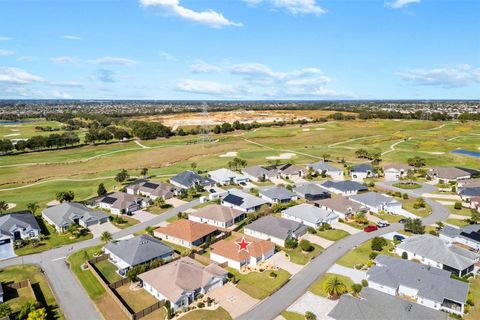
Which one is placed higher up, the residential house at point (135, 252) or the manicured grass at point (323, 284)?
the residential house at point (135, 252)

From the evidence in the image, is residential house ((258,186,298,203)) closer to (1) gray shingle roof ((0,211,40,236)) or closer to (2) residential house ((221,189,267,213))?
(2) residential house ((221,189,267,213))

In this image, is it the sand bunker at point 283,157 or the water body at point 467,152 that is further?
the water body at point 467,152

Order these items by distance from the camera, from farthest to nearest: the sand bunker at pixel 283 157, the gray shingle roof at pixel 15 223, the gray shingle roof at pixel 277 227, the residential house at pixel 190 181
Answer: the sand bunker at pixel 283 157, the residential house at pixel 190 181, the gray shingle roof at pixel 15 223, the gray shingle roof at pixel 277 227

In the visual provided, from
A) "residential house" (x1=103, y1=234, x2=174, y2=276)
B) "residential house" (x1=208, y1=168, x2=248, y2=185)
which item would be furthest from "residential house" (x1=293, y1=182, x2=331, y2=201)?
"residential house" (x1=103, y1=234, x2=174, y2=276)

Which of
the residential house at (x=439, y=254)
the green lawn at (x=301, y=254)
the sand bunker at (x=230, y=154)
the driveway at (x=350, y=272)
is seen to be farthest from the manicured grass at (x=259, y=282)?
the sand bunker at (x=230, y=154)

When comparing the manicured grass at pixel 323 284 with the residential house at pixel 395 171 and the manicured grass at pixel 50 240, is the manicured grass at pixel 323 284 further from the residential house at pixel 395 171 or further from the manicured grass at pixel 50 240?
the residential house at pixel 395 171

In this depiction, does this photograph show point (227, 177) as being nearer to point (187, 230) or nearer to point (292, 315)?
point (187, 230)

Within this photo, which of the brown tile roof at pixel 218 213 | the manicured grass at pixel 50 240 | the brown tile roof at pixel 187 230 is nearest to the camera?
the manicured grass at pixel 50 240

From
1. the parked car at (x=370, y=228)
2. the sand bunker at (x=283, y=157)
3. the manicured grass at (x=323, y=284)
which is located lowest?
the manicured grass at (x=323, y=284)
